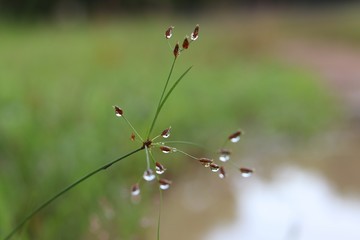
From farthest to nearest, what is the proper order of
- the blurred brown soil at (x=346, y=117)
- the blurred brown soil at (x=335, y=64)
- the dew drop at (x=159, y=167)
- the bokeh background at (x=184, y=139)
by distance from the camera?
the blurred brown soil at (x=335, y=64) → the blurred brown soil at (x=346, y=117) → the bokeh background at (x=184, y=139) → the dew drop at (x=159, y=167)

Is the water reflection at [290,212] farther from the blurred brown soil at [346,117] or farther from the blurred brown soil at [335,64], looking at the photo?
the blurred brown soil at [335,64]

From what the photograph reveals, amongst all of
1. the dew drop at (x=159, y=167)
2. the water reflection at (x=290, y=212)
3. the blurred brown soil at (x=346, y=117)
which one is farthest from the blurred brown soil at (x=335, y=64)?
the dew drop at (x=159, y=167)

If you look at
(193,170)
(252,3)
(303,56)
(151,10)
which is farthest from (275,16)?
(193,170)

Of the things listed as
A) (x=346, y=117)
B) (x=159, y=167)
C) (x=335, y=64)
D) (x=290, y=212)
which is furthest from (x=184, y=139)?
(x=335, y=64)

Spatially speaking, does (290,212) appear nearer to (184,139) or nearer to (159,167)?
(184,139)

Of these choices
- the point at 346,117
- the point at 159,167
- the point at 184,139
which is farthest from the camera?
the point at 346,117

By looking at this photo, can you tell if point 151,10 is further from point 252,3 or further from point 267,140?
point 267,140

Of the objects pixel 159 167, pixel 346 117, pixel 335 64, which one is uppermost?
pixel 159 167

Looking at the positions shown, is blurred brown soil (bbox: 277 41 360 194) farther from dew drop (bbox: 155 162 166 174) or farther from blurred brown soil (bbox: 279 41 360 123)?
dew drop (bbox: 155 162 166 174)
